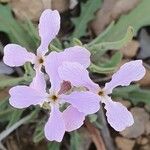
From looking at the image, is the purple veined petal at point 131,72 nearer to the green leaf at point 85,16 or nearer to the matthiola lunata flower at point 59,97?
the matthiola lunata flower at point 59,97

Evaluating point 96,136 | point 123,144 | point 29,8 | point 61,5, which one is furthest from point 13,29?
point 123,144

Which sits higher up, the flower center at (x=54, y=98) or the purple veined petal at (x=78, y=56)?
the purple veined petal at (x=78, y=56)

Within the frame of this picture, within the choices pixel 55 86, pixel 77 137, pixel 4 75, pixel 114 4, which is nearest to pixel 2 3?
pixel 4 75

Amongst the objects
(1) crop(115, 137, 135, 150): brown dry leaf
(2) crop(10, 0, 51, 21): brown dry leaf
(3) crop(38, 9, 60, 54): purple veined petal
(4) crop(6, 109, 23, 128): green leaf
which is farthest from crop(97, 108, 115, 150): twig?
(3) crop(38, 9, 60, 54): purple veined petal

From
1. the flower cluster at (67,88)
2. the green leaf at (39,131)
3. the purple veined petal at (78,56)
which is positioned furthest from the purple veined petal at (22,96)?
the green leaf at (39,131)

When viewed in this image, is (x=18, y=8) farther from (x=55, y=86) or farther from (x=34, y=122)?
(x=55, y=86)

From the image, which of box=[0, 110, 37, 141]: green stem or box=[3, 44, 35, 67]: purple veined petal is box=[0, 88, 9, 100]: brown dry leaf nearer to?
box=[0, 110, 37, 141]: green stem

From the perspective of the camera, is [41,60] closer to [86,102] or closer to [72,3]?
[86,102]
